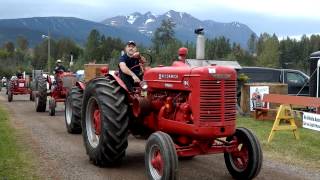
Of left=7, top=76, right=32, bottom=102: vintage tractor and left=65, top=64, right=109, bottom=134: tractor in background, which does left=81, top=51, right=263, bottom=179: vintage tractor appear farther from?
left=7, top=76, right=32, bottom=102: vintage tractor

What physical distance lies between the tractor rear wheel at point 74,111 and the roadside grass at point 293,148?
4.06m

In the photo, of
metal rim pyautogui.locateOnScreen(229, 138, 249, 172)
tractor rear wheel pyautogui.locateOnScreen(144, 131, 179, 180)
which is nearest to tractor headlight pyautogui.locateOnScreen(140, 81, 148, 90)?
tractor rear wheel pyautogui.locateOnScreen(144, 131, 179, 180)

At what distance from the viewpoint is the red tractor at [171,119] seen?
6.66m

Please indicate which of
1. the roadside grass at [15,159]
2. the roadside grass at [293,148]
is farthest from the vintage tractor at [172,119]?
the roadside grass at [293,148]

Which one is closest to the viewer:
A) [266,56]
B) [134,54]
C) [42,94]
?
[134,54]

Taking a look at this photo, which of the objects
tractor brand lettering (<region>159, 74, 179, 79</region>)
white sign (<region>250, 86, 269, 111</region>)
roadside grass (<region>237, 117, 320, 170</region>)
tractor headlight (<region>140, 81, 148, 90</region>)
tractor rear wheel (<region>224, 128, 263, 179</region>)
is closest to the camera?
tractor rear wheel (<region>224, 128, 263, 179</region>)

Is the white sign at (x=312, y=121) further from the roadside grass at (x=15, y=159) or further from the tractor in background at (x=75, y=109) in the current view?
the roadside grass at (x=15, y=159)

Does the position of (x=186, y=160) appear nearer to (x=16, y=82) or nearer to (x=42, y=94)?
(x=42, y=94)

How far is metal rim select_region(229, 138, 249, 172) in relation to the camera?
730cm

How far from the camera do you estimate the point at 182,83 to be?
22.9ft

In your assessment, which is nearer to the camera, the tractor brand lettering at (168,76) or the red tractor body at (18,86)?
the tractor brand lettering at (168,76)

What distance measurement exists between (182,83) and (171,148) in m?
0.96

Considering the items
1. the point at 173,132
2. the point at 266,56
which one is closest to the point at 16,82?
the point at 173,132

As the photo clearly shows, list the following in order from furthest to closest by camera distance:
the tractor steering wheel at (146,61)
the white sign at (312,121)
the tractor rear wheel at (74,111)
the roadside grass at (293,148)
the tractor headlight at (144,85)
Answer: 1. the tractor rear wheel at (74,111)
2. the white sign at (312,121)
3. the roadside grass at (293,148)
4. the tractor steering wheel at (146,61)
5. the tractor headlight at (144,85)
